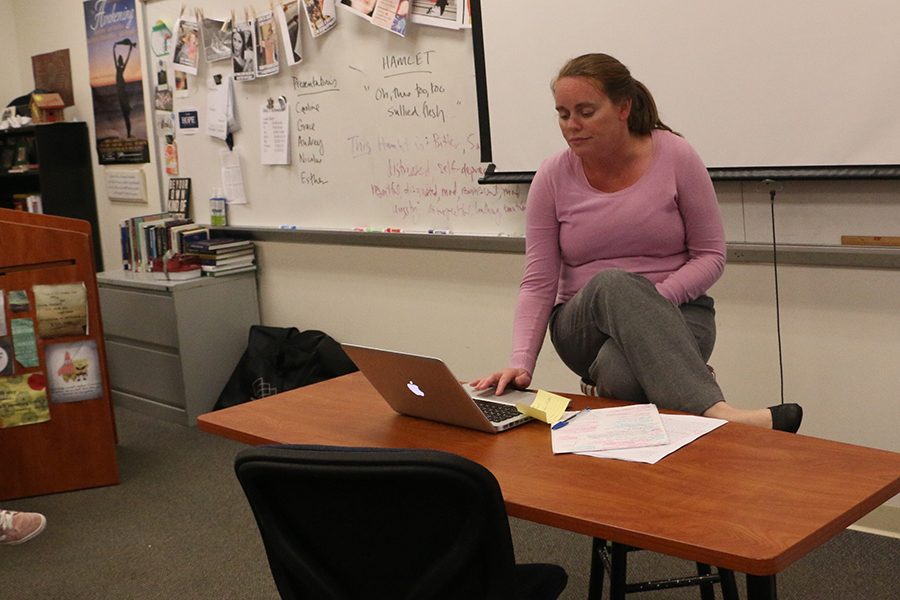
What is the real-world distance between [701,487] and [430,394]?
1.78ft

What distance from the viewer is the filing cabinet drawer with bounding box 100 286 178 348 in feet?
14.5

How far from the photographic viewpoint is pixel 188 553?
3.08 meters

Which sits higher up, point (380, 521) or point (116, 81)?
point (116, 81)

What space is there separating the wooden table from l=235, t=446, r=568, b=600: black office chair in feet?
0.40

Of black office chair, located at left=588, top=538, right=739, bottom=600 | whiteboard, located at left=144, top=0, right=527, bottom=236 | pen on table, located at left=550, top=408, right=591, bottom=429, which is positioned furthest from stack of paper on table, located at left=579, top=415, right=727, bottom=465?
whiteboard, located at left=144, top=0, right=527, bottom=236

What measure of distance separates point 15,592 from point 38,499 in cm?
78

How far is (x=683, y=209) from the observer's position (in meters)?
2.27

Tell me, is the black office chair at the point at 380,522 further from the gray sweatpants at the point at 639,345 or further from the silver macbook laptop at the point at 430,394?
the gray sweatpants at the point at 639,345

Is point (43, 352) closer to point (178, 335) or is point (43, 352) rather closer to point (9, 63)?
point (178, 335)

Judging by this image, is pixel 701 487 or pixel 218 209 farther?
pixel 218 209

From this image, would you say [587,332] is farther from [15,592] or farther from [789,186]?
[15,592]

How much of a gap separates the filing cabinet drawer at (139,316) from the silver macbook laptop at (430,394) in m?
2.70

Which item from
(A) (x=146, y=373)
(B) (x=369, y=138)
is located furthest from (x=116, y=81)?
(B) (x=369, y=138)

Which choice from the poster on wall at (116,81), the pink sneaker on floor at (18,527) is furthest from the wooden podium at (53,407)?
the poster on wall at (116,81)
